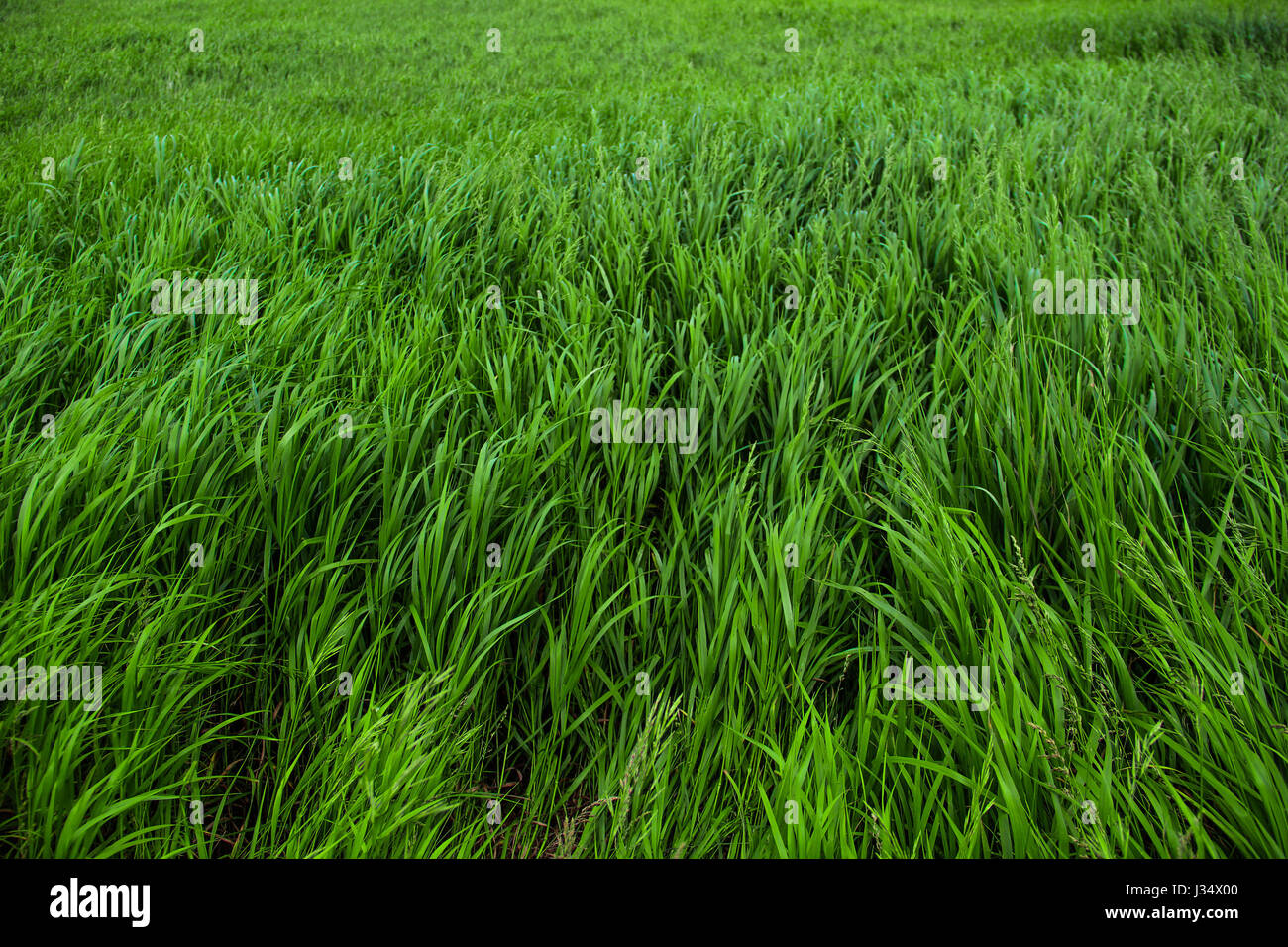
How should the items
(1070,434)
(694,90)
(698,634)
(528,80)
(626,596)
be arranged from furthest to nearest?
1. (528,80)
2. (694,90)
3. (1070,434)
4. (626,596)
5. (698,634)

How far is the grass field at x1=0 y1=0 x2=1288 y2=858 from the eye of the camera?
1.30 meters

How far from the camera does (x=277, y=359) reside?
2.29 metres

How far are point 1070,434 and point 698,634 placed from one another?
122 cm

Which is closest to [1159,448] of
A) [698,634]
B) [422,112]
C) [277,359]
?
[698,634]

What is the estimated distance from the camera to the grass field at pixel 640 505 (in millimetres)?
1303

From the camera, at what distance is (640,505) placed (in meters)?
1.93

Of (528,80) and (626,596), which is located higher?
(528,80)

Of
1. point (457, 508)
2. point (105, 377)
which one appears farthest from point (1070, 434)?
point (105, 377)

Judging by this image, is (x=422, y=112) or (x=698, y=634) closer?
(x=698, y=634)
